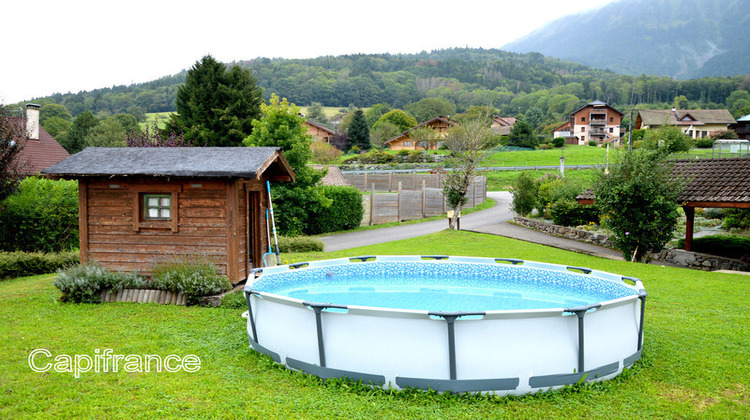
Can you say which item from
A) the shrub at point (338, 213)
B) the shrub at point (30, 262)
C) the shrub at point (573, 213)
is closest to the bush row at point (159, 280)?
the shrub at point (30, 262)

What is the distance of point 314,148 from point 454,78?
4509 inches

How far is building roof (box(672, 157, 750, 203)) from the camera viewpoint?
1527 cm

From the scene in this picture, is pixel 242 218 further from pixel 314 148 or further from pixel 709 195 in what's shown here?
pixel 314 148

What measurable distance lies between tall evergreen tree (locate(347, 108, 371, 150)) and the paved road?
3943 centimetres

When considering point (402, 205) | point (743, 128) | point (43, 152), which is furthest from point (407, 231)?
point (743, 128)

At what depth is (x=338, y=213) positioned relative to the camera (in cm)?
2592

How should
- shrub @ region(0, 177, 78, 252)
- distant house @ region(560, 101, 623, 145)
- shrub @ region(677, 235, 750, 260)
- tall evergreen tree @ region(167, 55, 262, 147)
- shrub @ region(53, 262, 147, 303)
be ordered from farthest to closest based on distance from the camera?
1. distant house @ region(560, 101, 623, 145)
2. tall evergreen tree @ region(167, 55, 262, 147)
3. shrub @ region(677, 235, 750, 260)
4. shrub @ region(0, 177, 78, 252)
5. shrub @ region(53, 262, 147, 303)

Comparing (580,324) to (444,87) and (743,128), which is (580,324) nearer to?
(743,128)

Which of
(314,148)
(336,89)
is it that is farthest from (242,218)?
(336,89)

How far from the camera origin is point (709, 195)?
15.8 m

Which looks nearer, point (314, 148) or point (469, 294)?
point (469, 294)

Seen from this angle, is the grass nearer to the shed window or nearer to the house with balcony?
the shed window

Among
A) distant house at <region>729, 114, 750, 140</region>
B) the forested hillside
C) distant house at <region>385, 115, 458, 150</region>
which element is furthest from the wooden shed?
the forested hillside

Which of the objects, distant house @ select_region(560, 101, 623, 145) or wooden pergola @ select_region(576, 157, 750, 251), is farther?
distant house @ select_region(560, 101, 623, 145)
